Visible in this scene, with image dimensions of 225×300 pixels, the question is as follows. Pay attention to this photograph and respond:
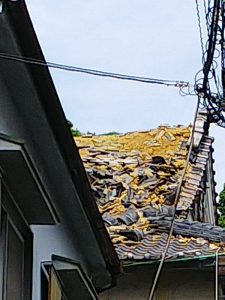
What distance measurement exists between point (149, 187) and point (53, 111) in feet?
18.1

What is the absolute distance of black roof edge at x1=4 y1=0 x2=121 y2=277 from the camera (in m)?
4.64

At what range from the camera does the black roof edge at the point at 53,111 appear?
4.64m

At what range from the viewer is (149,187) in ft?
35.7

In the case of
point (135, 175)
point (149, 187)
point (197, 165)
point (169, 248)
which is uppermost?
point (197, 165)

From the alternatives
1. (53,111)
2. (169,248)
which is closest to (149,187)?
(169,248)

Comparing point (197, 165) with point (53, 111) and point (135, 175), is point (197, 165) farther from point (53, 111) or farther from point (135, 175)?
point (53, 111)

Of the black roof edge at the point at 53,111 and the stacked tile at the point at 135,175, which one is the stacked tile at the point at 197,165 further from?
the black roof edge at the point at 53,111

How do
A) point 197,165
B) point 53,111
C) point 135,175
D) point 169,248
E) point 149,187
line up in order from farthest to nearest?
point 197,165, point 135,175, point 149,187, point 169,248, point 53,111

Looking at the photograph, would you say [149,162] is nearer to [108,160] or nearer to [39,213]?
[108,160]

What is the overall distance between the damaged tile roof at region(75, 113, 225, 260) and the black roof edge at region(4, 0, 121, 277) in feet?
4.72

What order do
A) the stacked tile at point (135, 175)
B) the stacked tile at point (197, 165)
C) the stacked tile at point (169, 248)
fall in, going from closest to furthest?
Answer: the stacked tile at point (169, 248) < the stacked tile at point (135, 175) < the stacked tile at point (197, 165)

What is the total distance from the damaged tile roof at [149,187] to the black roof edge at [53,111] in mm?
1439

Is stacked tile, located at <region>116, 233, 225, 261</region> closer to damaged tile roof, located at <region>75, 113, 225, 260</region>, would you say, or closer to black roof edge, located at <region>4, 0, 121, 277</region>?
damaged tile roof, located at <region>75, 113, 225, 260</region>

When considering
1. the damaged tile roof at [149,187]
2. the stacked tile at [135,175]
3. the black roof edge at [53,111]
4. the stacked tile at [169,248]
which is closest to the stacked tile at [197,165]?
the damaged tile roof at [149,187]
